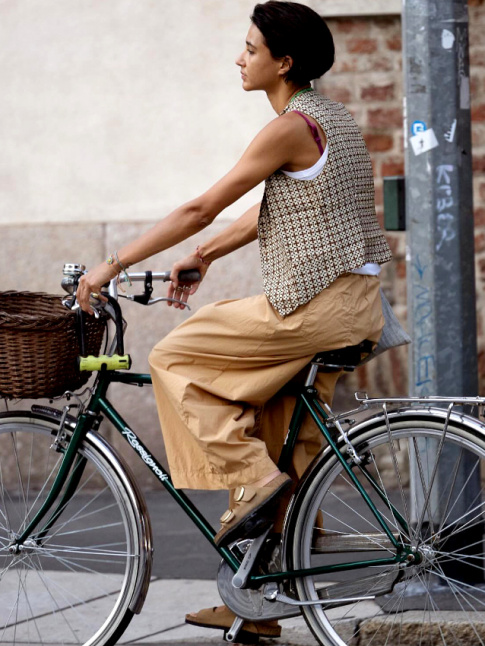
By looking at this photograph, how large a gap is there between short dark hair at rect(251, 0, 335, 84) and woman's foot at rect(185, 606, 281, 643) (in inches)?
69.1

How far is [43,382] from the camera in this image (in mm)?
3688

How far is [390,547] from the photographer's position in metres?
3.57

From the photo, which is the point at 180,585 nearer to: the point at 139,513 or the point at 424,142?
the point at 139,513

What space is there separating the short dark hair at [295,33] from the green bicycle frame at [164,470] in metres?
0.99

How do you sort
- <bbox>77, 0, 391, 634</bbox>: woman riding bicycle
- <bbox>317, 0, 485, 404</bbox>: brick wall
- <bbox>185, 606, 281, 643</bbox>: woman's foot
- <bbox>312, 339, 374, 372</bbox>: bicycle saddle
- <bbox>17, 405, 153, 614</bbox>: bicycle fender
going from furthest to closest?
<bbox>317, 0, 485, 404</bbox>: brick wall, <bbox>185, 606, 281, 643</bbox>: woman's foot, <bbox>17, 405, 153, 614</bbox>: bicycle fender, <bbox>312, 339, 374, 372</bbox>: bicycle saddle, <bbox>77, 0, 391, 634</bbox>: woman riding bicycle

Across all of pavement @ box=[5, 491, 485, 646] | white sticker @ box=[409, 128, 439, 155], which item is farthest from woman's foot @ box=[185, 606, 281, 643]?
white sticker @ box=[409, 128, 439, 155]

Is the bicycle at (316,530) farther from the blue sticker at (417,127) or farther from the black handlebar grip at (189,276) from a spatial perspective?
the blue sticker at (417,127)

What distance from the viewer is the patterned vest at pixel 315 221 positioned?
352 centimetres

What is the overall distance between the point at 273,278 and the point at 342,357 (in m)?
0.32

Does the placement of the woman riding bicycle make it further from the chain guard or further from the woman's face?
the chain guard

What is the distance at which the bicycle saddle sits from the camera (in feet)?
11.9

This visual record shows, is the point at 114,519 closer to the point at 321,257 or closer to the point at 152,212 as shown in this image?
the point at 152,212

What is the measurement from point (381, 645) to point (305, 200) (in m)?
1.61

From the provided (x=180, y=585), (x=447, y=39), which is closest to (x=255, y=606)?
(x=180, y=585)
